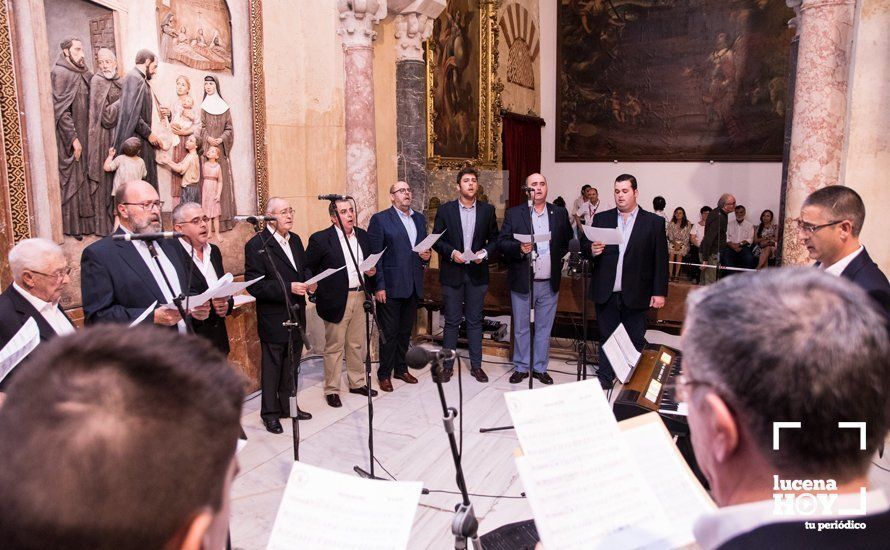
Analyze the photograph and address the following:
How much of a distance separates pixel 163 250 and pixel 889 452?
16.9 feet

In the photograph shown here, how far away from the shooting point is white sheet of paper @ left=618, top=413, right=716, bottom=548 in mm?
1549

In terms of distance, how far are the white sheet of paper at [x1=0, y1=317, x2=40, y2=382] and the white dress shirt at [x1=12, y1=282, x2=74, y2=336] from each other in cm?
17

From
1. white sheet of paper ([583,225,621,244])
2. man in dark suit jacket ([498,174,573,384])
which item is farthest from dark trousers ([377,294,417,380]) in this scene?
white sheet of paper ([583,225,621,244])

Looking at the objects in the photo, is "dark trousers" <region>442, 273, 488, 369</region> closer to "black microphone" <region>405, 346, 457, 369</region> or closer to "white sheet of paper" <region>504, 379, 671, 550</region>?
"black microphone" <region>405, 346, 457, 369</region>

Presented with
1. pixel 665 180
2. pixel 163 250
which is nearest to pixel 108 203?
pixel 163 250

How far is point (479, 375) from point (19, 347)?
14.2 feet

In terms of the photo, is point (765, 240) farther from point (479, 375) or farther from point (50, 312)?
point (50, 312)

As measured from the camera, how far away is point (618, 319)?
5.67 meters

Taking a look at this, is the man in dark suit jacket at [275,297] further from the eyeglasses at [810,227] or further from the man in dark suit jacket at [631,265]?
the eyeglasses at [810,227]

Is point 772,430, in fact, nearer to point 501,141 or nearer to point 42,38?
point 42,38

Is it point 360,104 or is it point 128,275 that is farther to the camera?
point 360,104

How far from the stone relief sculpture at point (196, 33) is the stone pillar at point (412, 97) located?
2.42 meters

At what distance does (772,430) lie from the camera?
96 centimetres

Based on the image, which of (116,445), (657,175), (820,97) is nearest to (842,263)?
(820,97)
